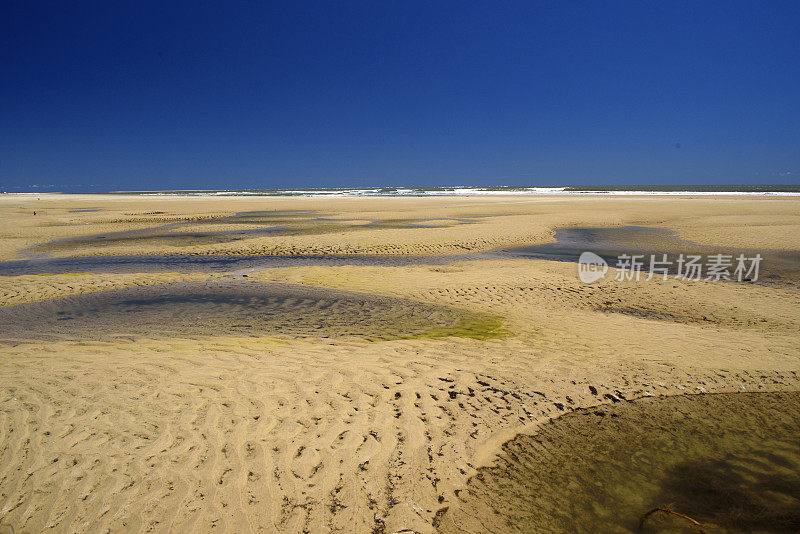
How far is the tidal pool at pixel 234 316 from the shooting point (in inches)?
314

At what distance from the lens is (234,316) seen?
9148 millimetres

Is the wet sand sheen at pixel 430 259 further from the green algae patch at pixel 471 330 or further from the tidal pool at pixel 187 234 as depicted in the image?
the green algae patch at pixel 471 330

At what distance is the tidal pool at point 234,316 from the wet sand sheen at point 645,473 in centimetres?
316

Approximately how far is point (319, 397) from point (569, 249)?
622 inches

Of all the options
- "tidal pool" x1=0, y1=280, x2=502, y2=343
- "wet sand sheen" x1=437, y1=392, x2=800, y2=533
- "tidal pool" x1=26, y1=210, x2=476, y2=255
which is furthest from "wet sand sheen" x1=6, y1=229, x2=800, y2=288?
"wet sand sheen" x1=437, y1=392, x2=800, y2=533

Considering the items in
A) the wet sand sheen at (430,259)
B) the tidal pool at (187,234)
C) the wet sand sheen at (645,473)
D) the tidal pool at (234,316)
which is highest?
the tidal pool at (187,234)

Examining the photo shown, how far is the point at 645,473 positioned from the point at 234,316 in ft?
26.5

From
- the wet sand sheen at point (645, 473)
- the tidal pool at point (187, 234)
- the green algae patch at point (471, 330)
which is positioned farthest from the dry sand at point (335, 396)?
the tidal pool at point (187, 234)

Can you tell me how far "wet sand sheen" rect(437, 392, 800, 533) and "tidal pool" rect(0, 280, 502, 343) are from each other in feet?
→ 10.4

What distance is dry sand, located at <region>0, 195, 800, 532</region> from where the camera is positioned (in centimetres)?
347

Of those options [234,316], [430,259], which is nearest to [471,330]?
[234,316]

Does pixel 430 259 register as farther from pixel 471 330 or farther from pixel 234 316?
pixel 234 316

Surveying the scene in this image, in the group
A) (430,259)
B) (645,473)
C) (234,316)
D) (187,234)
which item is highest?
(187,234)

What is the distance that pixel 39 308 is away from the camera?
979cm
